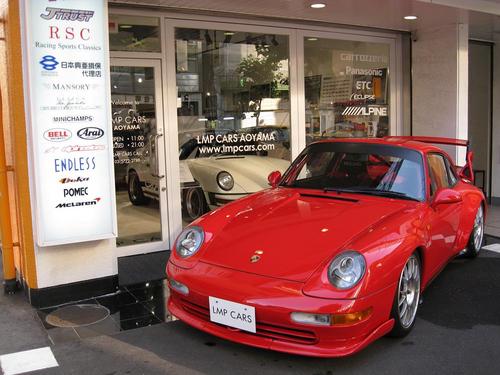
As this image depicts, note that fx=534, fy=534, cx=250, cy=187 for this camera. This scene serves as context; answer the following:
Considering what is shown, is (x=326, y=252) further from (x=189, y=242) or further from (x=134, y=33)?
(x=134, y=33)

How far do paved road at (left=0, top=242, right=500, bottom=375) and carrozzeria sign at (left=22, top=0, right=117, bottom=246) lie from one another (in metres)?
1.13

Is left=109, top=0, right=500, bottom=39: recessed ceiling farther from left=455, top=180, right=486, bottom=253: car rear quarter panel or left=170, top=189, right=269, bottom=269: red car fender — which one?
left=170, top=189, right=269, bottom=269: red car fender

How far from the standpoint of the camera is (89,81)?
468 cm

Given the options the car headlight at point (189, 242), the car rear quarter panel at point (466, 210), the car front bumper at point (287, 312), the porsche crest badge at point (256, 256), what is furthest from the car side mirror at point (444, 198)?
the car headlight at point (189, 242)

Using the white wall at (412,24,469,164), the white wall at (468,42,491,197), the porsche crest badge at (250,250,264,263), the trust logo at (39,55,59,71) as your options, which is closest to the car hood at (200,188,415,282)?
the porsche crest badge at (250,250,264,263)

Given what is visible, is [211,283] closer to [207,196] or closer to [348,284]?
[348,284]

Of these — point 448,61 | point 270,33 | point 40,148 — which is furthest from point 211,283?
point 448,61

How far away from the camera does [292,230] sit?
394cm

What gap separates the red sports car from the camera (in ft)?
10.9

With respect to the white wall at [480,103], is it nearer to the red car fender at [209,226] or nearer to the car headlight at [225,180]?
the car headlight at [225,180]

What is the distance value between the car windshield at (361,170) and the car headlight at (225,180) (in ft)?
6.31

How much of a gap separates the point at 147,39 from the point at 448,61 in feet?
15.3

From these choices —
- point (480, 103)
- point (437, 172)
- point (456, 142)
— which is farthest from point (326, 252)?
point (480, 103)

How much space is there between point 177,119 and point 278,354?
148 inches
